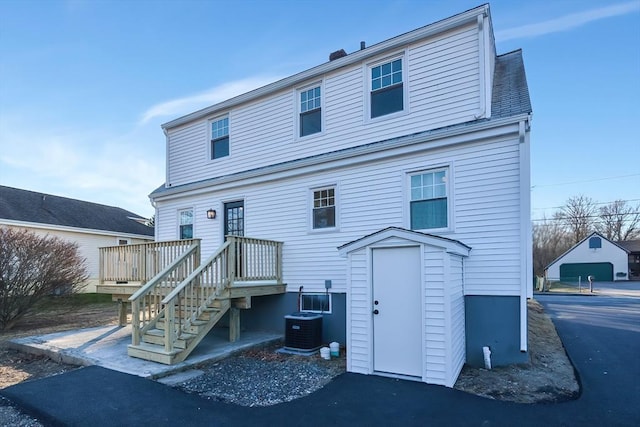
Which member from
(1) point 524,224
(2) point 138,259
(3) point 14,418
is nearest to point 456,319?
(1) point 524,224

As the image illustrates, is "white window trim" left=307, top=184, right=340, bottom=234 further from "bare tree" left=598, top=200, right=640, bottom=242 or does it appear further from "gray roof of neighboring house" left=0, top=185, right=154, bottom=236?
"bare tree" left=598, top=200, right=640, bottom=242

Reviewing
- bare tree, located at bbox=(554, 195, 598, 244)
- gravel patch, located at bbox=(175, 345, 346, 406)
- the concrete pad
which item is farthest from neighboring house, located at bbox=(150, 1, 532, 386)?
bare tree, located at bbox=(554, 195, 598, 244)

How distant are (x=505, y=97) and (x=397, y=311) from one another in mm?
4727

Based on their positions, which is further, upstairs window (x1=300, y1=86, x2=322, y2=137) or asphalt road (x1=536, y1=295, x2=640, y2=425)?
upstairs window (x1=300, y1=86, x2=322, y2=137)

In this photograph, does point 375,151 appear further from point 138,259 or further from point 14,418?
point 14,418

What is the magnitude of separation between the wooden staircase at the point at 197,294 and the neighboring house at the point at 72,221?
14296 millimetres

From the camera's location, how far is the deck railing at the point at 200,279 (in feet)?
21.8

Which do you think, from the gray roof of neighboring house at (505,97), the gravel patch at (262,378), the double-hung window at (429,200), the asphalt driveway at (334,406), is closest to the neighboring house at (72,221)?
the gray roof of neighboring house at (505,97)

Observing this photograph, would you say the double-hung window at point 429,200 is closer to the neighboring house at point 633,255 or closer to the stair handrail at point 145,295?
the stair handrail at point 145,295

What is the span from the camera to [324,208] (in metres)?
8.57

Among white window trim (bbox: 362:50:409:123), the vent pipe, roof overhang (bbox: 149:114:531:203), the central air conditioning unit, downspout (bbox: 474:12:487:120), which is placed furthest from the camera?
the vent pipe

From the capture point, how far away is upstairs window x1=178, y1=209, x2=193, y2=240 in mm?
11023

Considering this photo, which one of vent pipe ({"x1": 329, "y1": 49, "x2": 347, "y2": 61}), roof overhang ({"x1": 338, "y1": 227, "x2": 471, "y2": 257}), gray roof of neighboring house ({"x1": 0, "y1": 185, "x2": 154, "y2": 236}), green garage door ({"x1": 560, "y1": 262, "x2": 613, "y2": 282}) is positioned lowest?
green garage door ({"x1": 560, "y1": 262, "x2": 613, "y2": 282})

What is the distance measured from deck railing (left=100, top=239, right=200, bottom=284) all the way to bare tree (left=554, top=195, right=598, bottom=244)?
49.2 meters
